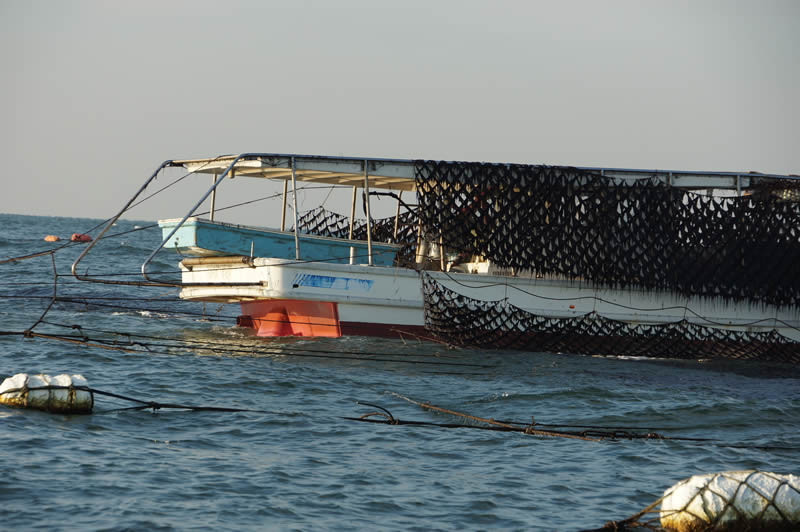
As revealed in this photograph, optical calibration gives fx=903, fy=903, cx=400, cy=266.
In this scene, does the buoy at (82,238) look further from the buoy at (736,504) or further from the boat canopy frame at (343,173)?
the buoy at (736,504)

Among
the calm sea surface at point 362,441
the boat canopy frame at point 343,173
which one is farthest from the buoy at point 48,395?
the boat canopy frame at point 343,173

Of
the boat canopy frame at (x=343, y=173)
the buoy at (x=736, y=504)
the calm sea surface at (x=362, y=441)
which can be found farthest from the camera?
the boat canopy frame at (x=343, y=173)

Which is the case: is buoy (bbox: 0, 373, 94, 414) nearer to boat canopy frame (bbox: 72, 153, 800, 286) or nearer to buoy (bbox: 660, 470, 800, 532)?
boat canopy frame (bbox: 72, 153, 800, 286)

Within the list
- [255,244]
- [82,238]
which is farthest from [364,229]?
[82,238]

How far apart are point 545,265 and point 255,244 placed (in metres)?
6.54

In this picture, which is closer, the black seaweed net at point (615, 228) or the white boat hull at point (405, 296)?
the white boat hull at point (405, 296)

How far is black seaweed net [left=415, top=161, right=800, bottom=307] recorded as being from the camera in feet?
63.8

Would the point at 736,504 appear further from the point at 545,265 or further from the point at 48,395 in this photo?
the point at 545,265

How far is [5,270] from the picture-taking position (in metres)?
37.2

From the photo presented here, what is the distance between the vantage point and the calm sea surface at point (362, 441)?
894cm

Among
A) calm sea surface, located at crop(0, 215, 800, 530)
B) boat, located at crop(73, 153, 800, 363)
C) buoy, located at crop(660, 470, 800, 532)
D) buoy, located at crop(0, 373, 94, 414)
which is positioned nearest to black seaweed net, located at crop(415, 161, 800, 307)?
boat, located at crop(73, 153, 800, 363)

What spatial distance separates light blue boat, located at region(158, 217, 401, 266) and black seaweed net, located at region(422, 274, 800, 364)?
6.83 feet

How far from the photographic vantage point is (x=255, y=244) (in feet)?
67.5

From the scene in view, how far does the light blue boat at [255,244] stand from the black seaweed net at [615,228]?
2261 mm
